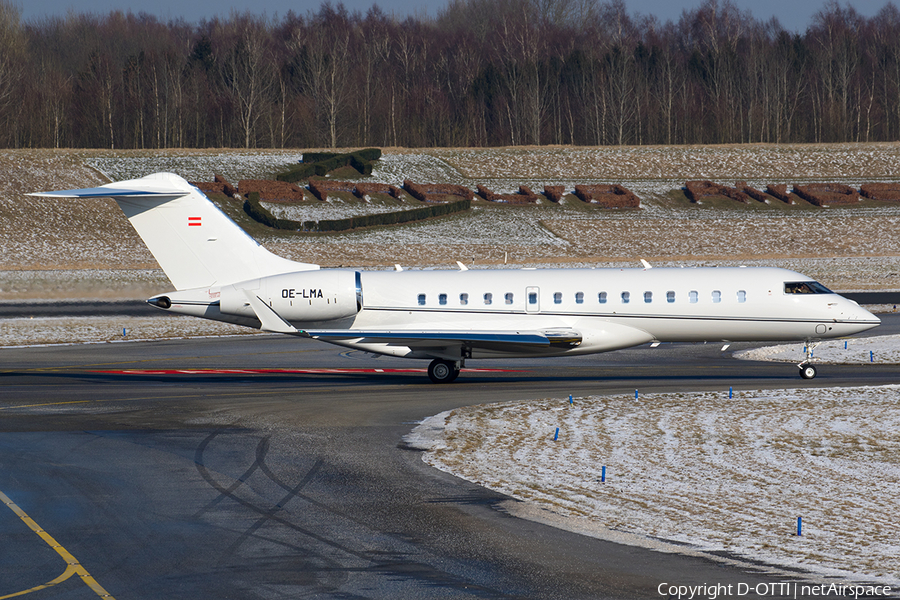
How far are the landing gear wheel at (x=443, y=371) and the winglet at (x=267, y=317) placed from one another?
388cm

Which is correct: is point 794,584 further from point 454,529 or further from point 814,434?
point 814,434

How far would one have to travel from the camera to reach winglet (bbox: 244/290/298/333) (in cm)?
2420

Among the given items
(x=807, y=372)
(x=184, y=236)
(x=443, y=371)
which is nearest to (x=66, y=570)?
(x=443, y=371)

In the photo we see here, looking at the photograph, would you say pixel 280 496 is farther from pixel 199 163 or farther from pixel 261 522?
pixel 199 163

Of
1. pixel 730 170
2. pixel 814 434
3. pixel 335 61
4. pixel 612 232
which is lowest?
pixel 814 434

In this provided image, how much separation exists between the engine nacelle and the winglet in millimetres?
242

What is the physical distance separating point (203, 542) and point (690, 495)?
21.6ft

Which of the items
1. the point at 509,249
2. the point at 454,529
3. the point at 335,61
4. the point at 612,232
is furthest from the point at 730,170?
the point at 454,529

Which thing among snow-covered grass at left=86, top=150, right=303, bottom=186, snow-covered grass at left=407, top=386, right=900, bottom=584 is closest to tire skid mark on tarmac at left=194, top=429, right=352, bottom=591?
snow-covered grass at left=407, top=386, right=900, bottom=584

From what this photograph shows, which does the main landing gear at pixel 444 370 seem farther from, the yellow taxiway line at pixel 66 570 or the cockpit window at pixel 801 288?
the yellow taxiway line at pixel 66 570

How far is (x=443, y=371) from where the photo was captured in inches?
989

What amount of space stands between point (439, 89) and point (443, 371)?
101m

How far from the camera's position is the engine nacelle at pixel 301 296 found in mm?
24609

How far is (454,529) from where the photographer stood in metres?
Answer: 11.5
